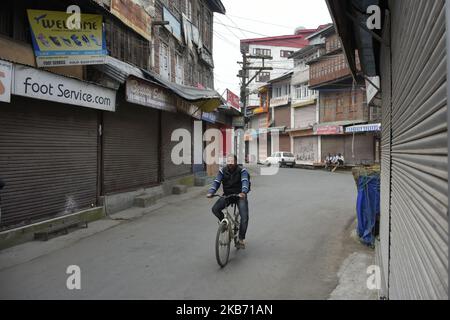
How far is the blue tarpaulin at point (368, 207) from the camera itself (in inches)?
288

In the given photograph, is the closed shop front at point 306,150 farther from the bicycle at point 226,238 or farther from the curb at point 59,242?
the bicycle at point 226,238

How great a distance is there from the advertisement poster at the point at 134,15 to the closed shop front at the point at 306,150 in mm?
26248

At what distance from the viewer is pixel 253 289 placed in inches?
193

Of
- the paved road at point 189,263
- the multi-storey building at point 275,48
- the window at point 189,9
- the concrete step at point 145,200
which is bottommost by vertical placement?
the paved road at point 189,263

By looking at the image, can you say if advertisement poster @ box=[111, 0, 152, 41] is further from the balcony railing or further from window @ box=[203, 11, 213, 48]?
the balcony railing

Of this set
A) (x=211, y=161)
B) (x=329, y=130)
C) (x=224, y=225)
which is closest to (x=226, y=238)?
(x=224, y=225)

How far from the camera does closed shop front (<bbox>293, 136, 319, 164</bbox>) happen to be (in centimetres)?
3731

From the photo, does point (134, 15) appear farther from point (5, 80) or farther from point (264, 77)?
point (264, 77)

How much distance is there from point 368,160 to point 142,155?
936 inches

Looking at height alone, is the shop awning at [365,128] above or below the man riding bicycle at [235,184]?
above

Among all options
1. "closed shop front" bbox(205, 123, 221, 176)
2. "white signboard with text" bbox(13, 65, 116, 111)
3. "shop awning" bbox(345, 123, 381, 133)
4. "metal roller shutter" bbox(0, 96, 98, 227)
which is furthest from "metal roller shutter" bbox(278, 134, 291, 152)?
"white signboard with text" bbox(13, 65, 116, 111)

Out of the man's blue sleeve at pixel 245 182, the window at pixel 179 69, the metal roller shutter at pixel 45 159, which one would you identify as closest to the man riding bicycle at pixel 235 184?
the man's blue sleeve at pixel 245 182

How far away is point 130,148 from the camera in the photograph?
40.4ft

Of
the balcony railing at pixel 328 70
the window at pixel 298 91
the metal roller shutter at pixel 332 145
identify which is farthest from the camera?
the window at pixel 298 91
